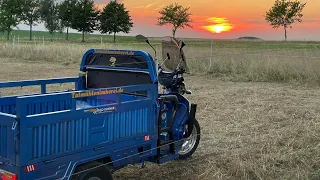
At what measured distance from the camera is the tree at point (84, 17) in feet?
214

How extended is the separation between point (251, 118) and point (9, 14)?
50200 millimetres

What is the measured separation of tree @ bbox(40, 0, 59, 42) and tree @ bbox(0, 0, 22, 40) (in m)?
17.8

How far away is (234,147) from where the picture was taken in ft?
20.6

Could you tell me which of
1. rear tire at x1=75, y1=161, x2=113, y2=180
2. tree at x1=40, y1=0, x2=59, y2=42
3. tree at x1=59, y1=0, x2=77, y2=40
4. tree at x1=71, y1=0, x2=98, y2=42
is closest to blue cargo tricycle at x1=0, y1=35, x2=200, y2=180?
rear tire at x1=75, y1=161, x2=113, y2=180

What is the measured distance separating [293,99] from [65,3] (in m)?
69.8

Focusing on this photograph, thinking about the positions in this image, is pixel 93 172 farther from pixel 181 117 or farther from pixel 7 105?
pixel 181 117

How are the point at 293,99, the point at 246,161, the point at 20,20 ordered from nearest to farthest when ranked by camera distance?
the point at 246,161, the point at 293,99, the point at 20,20

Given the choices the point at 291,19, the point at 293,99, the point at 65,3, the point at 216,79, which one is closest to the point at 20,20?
the point at 65,3

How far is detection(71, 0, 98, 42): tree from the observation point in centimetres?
Result: 6519

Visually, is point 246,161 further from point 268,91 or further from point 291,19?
point 291,19

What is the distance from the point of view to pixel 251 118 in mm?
8359

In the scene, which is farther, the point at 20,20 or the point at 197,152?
the point at 20,20

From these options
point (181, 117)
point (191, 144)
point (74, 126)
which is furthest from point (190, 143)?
point (74, 126)

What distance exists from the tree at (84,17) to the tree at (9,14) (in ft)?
36.2
